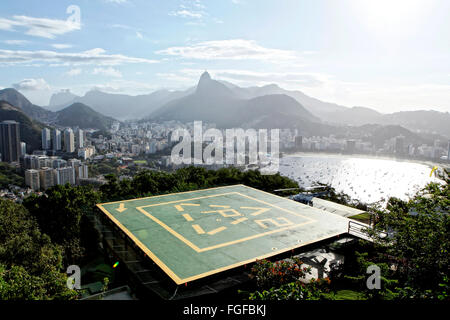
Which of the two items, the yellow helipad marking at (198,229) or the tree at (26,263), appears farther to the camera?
the yellow helipad marking at (198,229)

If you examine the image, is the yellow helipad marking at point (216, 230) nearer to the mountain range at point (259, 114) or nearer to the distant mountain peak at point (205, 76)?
the mountain range at point (259, 114)

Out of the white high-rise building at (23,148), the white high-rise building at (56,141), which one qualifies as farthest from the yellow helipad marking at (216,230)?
the white high-rise building at (56,141)

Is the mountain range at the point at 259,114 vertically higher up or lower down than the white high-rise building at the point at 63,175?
higher up

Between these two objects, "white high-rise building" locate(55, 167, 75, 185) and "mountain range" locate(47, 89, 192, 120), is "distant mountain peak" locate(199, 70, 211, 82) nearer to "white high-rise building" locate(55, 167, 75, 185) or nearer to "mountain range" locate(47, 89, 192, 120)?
"mountain range" locate(47, 89, 192, 120)

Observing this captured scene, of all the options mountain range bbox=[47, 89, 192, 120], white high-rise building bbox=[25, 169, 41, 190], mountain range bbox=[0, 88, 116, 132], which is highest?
mountain range bbox=[47, 89, 192, 120]

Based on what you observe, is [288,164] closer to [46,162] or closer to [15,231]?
[46,162]

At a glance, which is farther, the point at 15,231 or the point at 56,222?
the point at 56,222

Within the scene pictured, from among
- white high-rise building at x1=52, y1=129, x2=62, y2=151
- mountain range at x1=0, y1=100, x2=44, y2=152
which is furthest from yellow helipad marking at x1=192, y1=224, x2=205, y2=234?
mountain range at x1=0, y1=100, x2=44, y2=152
